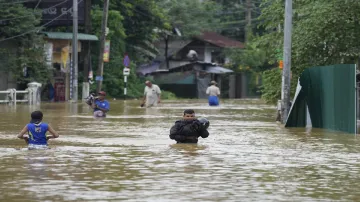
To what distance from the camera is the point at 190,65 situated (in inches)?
2960

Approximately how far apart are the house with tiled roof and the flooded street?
50897mm

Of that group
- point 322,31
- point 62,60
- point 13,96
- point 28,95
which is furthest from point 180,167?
point 62,60

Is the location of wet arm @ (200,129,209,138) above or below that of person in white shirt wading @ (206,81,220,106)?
below

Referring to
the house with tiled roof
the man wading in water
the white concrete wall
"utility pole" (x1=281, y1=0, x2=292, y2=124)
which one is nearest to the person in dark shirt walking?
"utility pole" (x1=281, y1=0, x2=292, y2=124)

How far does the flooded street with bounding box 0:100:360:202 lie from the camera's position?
37.9ft

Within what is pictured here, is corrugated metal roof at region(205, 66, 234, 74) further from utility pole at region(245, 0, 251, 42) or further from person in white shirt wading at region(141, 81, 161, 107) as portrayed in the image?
person in white shirt wading at region(141, 81, 161, 107)

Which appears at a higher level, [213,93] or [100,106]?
[213,93]

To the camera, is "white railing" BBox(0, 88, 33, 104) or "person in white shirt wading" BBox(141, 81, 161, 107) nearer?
"person in white shirt wading" BBox(141, 81, 161, 107)

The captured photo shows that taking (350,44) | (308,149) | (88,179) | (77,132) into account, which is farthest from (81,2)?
(88,179)

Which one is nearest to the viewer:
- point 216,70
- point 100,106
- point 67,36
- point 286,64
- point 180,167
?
point 180,167

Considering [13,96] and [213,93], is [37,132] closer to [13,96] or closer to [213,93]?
[13,96]

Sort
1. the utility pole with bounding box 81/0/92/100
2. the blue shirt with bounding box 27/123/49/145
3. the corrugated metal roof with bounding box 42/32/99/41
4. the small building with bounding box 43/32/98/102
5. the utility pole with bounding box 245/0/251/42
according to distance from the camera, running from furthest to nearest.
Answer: the utility pole with bounding box 245/0/251/42
the utility pole with bounding box 81/0/92/100
the small building with bounding box 43/32/98/102
the corrugated metal roof with bounding box 42/32/99/41
the blue shirt with bounding box 27/123/49/145

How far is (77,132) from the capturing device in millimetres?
23578

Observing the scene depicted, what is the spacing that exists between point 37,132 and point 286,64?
1304cm
